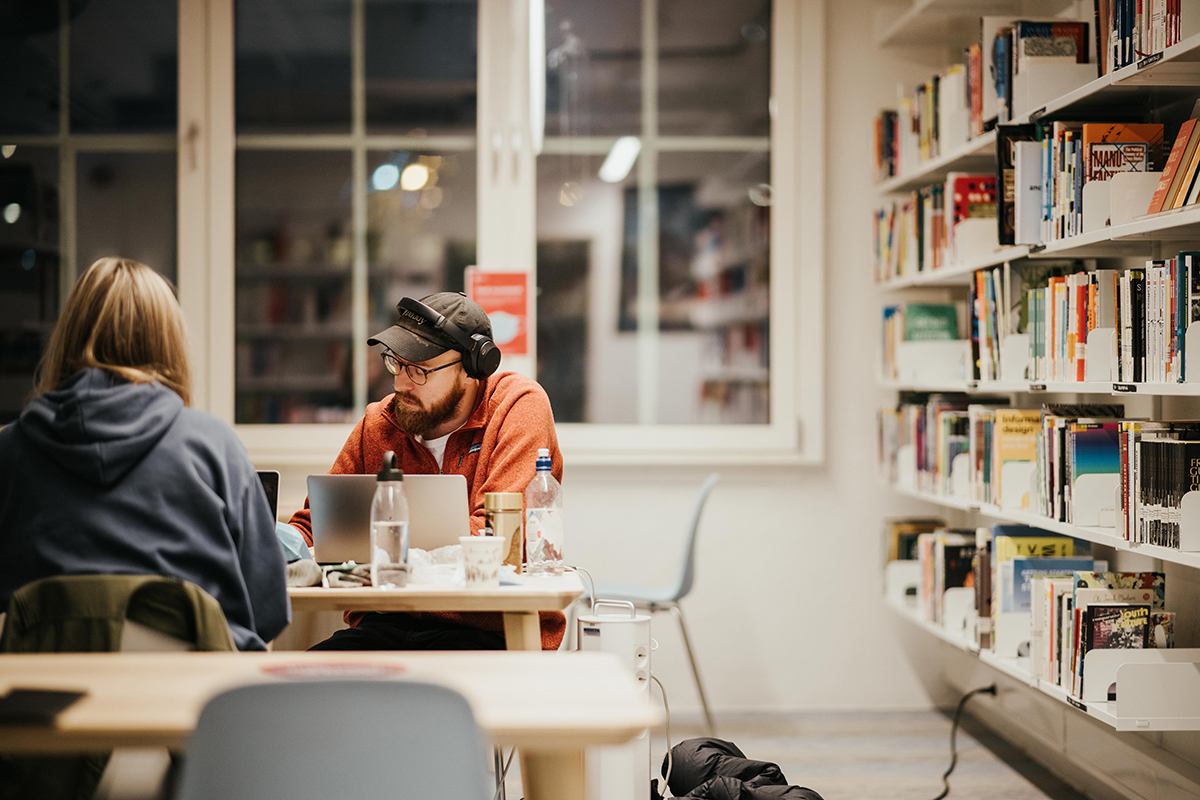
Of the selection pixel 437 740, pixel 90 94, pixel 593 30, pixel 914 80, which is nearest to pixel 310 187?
pixel 90 94

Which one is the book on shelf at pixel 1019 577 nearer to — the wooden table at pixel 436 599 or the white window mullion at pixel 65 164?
the wooden table at pixel 436 599

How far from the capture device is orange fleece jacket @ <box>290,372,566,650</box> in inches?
86.5

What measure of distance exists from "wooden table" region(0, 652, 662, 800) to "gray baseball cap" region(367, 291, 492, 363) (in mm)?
1020

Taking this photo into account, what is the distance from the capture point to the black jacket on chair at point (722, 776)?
2.18 metres

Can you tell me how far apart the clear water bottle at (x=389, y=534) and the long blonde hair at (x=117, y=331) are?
0.47 meters

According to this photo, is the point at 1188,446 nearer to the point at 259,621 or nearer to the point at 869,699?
the point at 259,621

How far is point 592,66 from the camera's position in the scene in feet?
12.3

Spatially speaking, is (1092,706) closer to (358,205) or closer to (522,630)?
(522,630)

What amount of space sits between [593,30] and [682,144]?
563 mm

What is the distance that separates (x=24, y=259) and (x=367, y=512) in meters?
2.63

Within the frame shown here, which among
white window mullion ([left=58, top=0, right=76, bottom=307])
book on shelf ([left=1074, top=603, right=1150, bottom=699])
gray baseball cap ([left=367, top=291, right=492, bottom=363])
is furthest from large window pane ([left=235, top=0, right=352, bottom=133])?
book on shelf ([left=1074, top=603, right=1150, bottom=699])

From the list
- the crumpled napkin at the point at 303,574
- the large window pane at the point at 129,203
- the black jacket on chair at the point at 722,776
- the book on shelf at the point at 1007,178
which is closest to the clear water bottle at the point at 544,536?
the crumpled napkin at the point at 303,574

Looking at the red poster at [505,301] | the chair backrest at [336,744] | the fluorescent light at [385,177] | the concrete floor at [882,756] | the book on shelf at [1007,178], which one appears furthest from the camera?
the fluorescent light at [385,177]

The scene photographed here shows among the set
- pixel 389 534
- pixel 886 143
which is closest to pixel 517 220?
pixel 886 143
